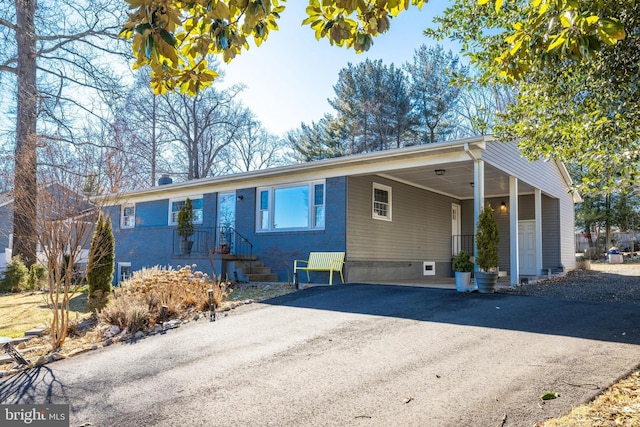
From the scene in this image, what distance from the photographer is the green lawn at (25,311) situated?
8070 millimetres

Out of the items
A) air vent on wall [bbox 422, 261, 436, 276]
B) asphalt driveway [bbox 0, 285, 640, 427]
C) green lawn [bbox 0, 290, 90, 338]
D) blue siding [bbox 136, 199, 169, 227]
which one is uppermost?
blue siding [bbox 136, 199, 169, 227]

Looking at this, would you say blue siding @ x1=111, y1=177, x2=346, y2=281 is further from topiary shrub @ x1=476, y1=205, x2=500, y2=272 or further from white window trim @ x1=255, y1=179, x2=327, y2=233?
topiary shrub @ x1=476, y1=205, x2=500, y2=272

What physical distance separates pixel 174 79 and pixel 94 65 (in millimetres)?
17317

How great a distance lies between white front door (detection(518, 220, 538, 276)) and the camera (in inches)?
579

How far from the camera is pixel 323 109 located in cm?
2802

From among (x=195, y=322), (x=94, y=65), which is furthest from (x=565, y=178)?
(x=94, y=65)

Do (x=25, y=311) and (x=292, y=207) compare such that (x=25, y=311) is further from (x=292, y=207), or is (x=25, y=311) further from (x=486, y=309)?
(x=486, y=309)

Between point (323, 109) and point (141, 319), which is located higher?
point (323, 109)

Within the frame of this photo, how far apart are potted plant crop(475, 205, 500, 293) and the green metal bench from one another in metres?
3.17

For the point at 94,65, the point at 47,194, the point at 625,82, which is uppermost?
the point at 94,65

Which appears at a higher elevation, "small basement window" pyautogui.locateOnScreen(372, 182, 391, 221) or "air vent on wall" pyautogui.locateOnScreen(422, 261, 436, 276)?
"small basement window" pyautogui.locateOnScreen(372, 182, 391, 221)

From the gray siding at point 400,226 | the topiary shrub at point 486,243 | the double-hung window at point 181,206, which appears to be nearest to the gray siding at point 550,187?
the topiary shrub at point 486,243

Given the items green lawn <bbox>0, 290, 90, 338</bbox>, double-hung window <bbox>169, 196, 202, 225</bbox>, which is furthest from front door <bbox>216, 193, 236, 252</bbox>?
green lawn <bbox>0, 290, 90, 338</bbox>

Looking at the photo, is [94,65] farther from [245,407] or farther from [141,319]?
[245,407]
